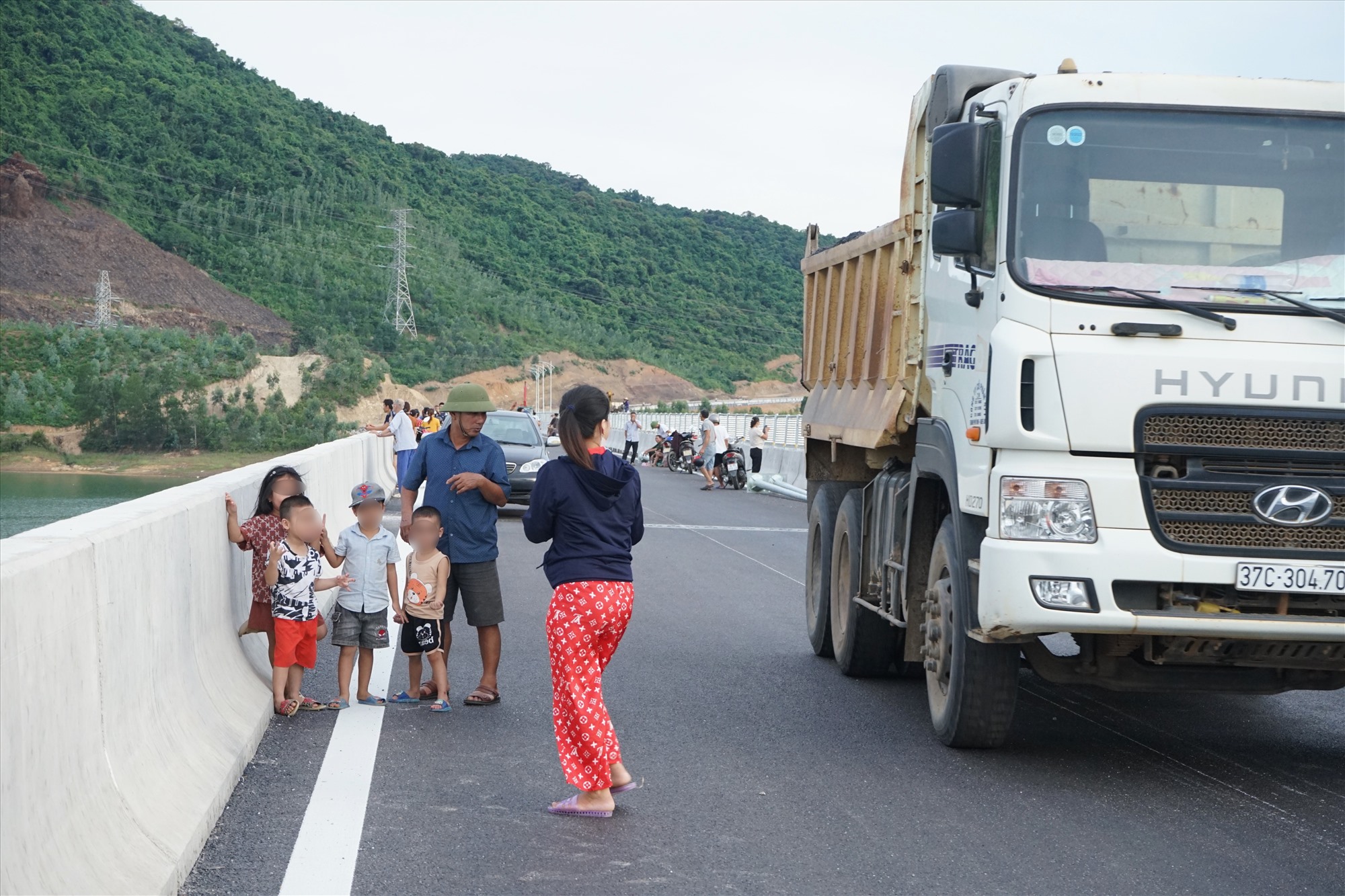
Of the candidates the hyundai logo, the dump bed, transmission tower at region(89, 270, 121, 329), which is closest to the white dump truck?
the hyundai logo

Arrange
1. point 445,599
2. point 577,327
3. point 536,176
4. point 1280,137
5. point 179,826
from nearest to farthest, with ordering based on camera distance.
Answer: point 179,826 → point 1280,137 → point 445,599 → point 577,327 → point 536,176

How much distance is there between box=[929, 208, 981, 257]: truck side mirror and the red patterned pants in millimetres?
2150

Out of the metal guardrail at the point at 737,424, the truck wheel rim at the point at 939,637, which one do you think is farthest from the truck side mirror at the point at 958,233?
the metal guardrail at the point at 737,424

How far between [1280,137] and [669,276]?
462ft

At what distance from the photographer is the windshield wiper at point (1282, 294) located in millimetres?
6254

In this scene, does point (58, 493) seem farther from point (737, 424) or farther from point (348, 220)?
point (348, 220)

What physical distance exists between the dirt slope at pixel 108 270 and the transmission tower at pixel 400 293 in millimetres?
7027

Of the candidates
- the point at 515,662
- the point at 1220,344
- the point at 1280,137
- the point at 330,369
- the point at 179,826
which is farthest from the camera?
the point at 330,369

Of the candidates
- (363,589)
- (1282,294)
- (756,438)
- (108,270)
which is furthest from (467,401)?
(108,270)

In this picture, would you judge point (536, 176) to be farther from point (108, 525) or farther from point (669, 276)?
point (108, 525)

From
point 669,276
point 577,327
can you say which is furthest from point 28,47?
point 669,276

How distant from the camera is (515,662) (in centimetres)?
958

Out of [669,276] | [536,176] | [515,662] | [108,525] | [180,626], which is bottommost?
[515,662]

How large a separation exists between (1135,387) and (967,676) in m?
1.59
